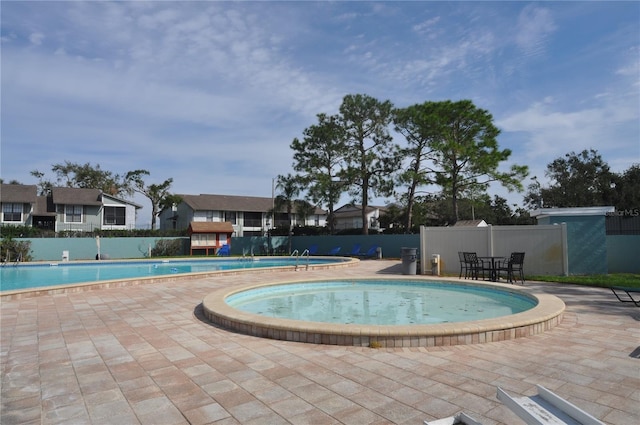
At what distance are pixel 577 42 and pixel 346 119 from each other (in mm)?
19141

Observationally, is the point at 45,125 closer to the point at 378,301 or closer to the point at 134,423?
the point at 378,301

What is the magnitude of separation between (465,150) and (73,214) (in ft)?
111

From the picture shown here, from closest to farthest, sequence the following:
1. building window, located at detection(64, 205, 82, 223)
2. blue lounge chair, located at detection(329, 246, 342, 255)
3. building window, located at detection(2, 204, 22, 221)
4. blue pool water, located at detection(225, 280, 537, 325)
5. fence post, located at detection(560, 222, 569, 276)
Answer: blue pool water, located at detection(225, 280, 537, 325) < fence post, located at detection(560, 222, 569, 276) < blue lounge chair, located at detection(329, 246, 342, 255) < building window, located at detection(2, 204, 22, 221) < building window, located at detection(64, 205, 82, 223)

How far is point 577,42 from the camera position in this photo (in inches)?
397

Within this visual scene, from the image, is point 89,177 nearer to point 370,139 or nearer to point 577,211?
point 370,139

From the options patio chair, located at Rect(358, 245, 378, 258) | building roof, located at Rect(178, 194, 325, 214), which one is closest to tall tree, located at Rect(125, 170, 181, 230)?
building roof, located at Rect(178, 194, 325, 214)

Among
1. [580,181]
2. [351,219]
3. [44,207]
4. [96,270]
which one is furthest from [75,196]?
[580,181]

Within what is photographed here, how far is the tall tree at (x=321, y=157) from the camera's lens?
1119 inches

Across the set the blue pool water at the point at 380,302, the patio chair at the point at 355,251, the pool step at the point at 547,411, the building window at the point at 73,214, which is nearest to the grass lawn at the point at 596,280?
the blue pool water at the point at 380,302

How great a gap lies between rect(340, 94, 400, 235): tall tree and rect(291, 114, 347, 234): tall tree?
2.29 ft

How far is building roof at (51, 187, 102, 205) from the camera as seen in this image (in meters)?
33.7

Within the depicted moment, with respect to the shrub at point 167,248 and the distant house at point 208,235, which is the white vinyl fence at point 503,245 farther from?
the shrub at point 167,248

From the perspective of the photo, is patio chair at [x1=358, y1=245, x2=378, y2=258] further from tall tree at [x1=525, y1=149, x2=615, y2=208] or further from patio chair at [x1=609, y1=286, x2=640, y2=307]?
tall tree at [x1=525, y1=149, x2=615, y2=208]

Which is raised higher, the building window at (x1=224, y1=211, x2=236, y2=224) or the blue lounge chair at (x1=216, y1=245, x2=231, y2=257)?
the building window at (x1=224, y1=211, x2=236, y2=224)
